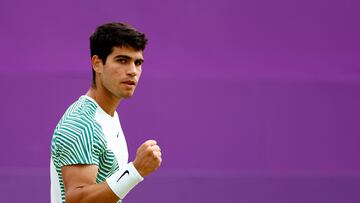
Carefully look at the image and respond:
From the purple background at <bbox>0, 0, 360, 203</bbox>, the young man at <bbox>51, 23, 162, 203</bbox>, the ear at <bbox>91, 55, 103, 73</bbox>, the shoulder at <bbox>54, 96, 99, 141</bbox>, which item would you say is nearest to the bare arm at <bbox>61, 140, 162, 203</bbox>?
the young man at <bbox>51, 23, 162, 203</bbox>

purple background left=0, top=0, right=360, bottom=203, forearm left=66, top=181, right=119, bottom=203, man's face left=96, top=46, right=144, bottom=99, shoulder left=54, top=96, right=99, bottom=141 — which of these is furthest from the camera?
purple background left=0, top=0, right=360, bottom=203

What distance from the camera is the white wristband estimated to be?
3043 millimetres

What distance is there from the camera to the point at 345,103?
543cm

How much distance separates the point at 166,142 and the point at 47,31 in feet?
3.15

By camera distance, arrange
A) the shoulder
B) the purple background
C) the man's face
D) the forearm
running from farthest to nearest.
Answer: the purple background
the man's face
the shoulder
the forearm

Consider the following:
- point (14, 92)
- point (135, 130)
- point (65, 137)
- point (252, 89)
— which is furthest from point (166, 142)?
point (65, 137)

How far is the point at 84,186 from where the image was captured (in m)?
2.98

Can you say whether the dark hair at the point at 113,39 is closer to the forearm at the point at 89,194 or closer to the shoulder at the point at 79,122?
the shoulder at the point at 79,122

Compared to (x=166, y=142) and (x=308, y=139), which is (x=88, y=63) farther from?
(x=308, y=139)

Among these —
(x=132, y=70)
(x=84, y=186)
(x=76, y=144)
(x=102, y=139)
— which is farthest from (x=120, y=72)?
(x=84, y=186)

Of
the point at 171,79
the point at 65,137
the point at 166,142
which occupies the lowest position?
the point at 65,137

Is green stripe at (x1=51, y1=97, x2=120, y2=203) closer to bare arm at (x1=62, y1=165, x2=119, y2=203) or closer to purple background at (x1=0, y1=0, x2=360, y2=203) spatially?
bare arm at (x1=62, y1=165, x2=119, y2=203)

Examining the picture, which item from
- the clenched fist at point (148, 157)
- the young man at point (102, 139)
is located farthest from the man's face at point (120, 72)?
the clenched fist at point (148, 157)

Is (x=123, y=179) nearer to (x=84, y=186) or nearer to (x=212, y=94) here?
(x=84, y=186)
